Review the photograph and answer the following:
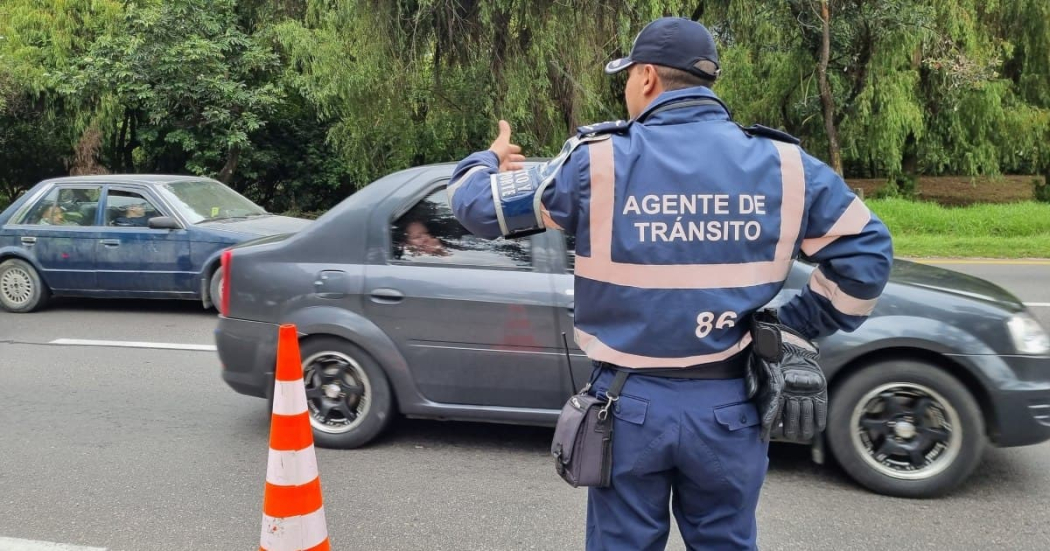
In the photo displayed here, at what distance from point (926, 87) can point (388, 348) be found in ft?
60.6

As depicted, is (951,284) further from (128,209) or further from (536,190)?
(128,209)

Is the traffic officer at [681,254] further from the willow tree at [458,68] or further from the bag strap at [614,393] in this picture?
the willow tree at [458,68]

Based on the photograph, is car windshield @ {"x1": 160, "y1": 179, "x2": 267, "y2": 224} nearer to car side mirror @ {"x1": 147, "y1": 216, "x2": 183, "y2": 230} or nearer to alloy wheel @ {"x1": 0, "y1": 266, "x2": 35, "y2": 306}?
car side mirror @ {"x1": 147, "y1": 216, "x2": 183, "y2": 230}

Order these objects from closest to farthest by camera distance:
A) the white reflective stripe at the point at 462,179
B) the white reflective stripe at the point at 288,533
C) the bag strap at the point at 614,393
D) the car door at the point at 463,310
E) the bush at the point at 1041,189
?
1. the bag strap at the point at 614,393
2. the white reflective stripe at the point at 462,179
3. the white reflective stripe at the point at 288,533
4. the car door at the point at 463,310
5. the bush at the point at 1041,189

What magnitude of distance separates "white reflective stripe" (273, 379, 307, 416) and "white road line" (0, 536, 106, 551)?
1.44m

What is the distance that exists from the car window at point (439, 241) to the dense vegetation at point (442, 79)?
10308mm

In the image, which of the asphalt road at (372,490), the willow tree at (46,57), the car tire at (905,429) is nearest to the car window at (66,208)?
the asphalt road at (372,490)

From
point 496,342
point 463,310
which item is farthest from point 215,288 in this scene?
point 496,342

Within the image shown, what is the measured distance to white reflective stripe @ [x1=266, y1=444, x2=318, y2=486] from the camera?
2914 mm

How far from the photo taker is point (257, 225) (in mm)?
9492

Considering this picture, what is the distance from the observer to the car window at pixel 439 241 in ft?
15.4

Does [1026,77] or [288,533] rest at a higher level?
[1026,77]

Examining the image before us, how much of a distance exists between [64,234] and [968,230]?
46.4ft

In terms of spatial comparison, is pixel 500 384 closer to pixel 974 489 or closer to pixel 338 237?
pixel 338 237
